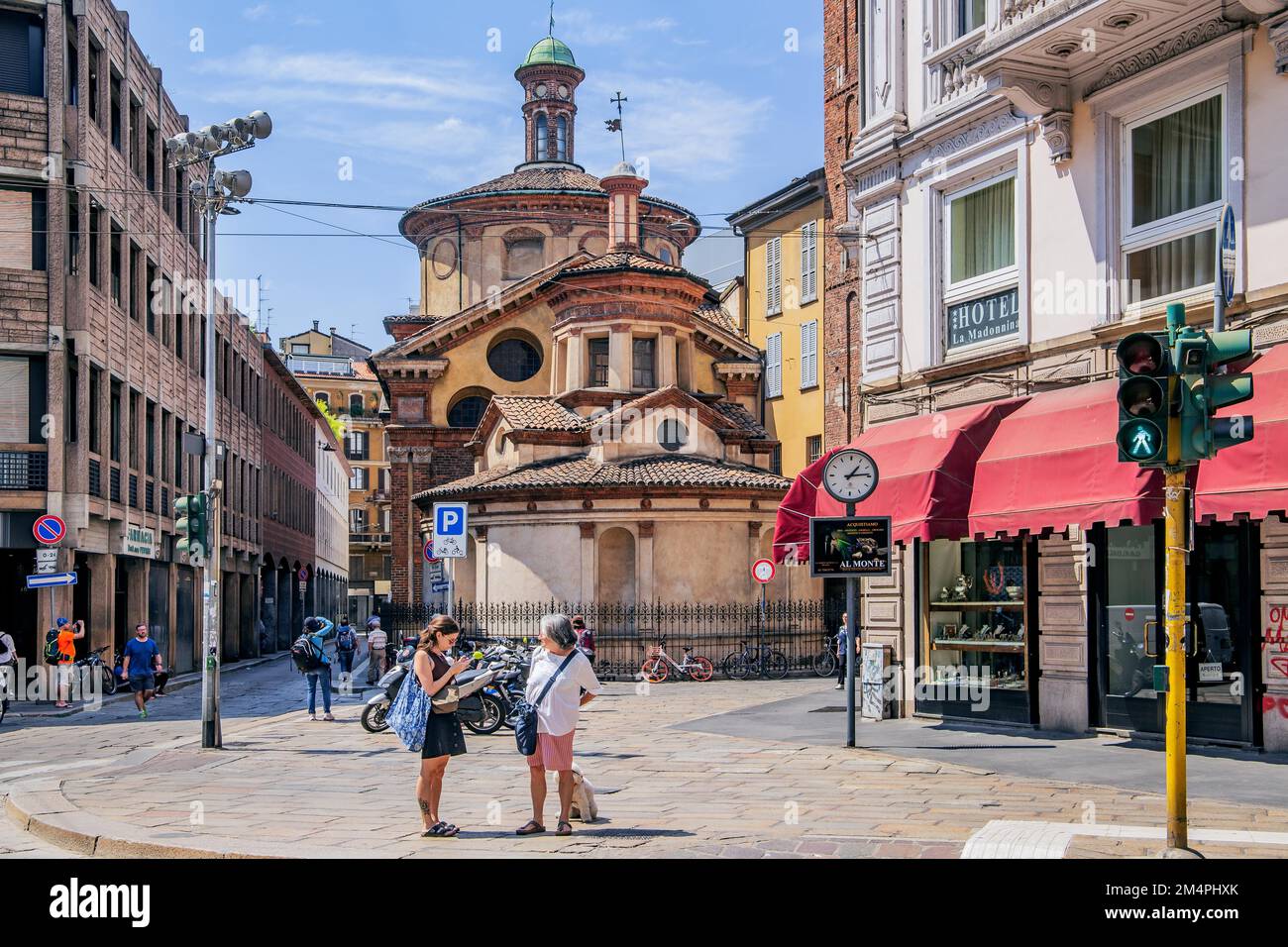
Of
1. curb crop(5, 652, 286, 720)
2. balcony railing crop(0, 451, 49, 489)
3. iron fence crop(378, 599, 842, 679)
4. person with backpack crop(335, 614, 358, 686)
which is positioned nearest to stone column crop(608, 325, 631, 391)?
iron fence crop(378, 599, 842, 679)

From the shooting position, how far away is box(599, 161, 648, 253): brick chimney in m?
44.0

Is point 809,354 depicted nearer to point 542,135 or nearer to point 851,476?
point 542,135

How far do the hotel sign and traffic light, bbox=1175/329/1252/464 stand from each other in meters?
8.40

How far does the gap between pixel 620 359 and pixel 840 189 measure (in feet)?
Answer: 44.3

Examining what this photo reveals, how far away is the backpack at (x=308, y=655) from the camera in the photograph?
2158 cm

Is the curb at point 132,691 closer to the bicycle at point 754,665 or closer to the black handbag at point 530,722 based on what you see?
the bicycle at point 754,665

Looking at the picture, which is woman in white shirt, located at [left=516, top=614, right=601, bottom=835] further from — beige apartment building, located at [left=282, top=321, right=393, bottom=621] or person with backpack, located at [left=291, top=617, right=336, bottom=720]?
beige apartment building, located at [left=282, top=321, right=393, bottom=621]

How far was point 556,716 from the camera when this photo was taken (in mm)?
10227

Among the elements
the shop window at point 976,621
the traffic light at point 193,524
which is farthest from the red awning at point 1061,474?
the traffic light at point 193,524

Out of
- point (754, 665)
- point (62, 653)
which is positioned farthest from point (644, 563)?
point (62, 653)

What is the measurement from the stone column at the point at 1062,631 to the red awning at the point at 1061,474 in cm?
124
